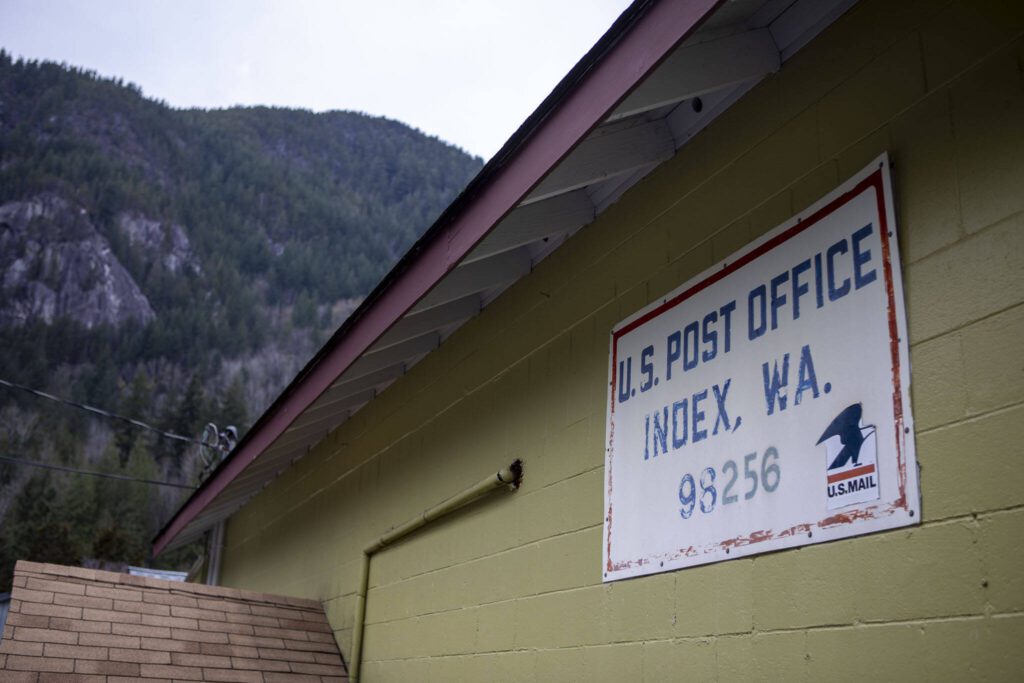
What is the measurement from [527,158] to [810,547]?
1820 millimetres

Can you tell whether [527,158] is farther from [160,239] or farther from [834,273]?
[160,239]

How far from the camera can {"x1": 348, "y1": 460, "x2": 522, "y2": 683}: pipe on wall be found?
4.77 m

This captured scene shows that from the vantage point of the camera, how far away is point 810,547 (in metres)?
2.92

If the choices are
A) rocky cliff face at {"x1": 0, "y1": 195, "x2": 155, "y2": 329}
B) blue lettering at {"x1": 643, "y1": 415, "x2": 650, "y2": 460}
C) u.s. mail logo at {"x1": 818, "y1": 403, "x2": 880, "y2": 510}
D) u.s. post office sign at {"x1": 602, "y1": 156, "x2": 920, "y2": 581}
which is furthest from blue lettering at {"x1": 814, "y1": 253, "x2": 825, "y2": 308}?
rocky cliff face at {"x1": 0, "y1": 195, "x2": 155, "y2": 329}

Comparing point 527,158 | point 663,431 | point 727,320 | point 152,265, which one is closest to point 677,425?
point 663,431

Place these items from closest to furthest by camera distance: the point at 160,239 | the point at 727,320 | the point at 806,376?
the point at 806,376 < the point at 727,320 < the point at 160,239

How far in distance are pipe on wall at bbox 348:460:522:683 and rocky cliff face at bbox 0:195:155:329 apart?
5763 cm

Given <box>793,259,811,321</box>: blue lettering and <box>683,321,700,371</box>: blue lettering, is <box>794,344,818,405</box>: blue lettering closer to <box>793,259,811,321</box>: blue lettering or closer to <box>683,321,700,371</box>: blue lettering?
<box>793,259,811,321</box>: blue lettering

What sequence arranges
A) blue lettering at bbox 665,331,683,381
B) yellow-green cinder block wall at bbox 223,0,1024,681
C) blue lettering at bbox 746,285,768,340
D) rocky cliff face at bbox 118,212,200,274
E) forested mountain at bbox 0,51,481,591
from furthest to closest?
rocky cliff face at bbox 118,212,200,274 < forested mountain at bbox 0,51,481,591 < blue lettering at bbox 665,331,683,381 < blue lettering at bbox 746,285,768,340 < yellow-green cinder block wall at bbox 223,0,1024,681

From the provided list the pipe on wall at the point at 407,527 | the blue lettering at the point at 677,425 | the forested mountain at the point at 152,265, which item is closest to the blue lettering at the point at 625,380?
the blue lettering at the point at 677,425

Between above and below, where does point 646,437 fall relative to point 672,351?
below

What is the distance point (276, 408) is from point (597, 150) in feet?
12.8

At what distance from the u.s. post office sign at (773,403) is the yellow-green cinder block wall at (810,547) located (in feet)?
0.23

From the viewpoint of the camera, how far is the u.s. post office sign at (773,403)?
2.78 m
